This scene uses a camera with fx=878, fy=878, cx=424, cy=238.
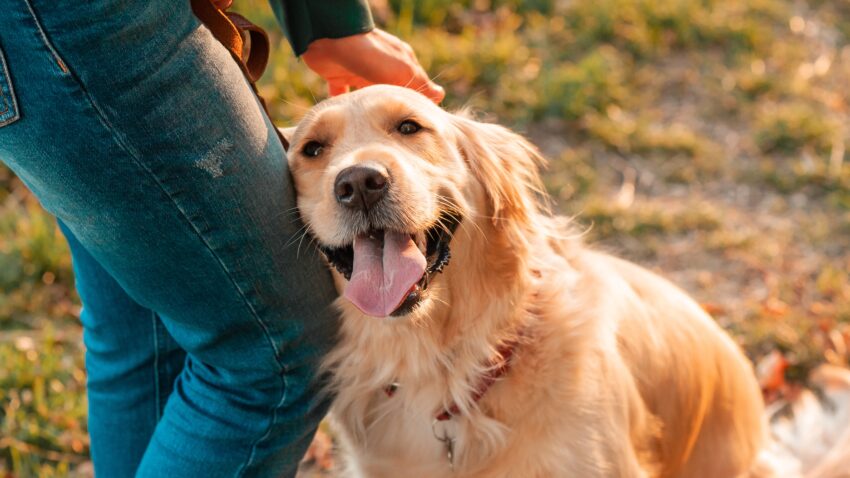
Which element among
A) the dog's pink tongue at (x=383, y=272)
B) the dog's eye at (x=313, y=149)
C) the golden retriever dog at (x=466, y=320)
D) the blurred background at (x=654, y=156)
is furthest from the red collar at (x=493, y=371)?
the blurred background at (x=654, y=156)

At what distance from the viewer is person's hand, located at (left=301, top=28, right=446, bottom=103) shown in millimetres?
2170

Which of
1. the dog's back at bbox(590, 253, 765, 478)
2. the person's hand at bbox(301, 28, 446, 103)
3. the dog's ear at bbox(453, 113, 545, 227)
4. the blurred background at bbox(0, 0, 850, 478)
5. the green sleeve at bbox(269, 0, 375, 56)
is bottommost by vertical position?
the blurred background at bbox(0, 0, 850, 478)

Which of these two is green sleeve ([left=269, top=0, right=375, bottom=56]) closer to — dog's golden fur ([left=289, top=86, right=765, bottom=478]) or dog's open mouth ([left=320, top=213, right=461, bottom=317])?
dog's golden fur ([left=289, top=86, right=765, bottom=478])

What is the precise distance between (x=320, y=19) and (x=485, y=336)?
876 millimetres

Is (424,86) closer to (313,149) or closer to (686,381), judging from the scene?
(313,149)

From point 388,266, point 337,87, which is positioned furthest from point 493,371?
point 337,87

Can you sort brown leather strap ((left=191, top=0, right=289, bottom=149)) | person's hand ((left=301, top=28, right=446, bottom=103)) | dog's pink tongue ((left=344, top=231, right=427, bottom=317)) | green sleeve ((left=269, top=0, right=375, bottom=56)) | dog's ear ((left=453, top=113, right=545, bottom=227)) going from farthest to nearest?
dog's ear ((left=453, top=113, right=545, bottom=227)) < person's hand ((left=301, top=28, right=446, bottom=103)) < green sleeve ((left=269, top=0, right=375, bottom=56)) < dog's pink tongue ((left=344, top=231, right=427, bottom=317)) < brown leather strap ((left=191, top=0, right=289, bottom=149))

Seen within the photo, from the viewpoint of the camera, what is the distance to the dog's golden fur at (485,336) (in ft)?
6.95

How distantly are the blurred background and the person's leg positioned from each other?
0.78 metres

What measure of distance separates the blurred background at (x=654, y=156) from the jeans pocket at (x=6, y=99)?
154cm

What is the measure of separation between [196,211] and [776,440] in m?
2.20

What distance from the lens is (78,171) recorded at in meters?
1.53

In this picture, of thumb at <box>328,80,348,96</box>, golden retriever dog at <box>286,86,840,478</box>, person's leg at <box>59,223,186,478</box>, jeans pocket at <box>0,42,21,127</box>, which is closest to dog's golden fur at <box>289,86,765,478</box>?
golden retriever dog at <box>286,86,840,478</box>

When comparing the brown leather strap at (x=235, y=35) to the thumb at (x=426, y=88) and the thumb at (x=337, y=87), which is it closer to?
the thumb at (x=337, y=87)
